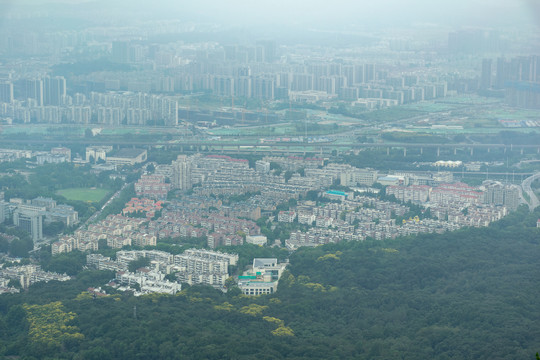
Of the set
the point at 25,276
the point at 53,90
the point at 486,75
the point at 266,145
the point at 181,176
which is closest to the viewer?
the point at 25,276

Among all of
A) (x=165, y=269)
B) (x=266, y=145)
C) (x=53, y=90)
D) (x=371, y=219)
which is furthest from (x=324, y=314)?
(x=53, y=90)

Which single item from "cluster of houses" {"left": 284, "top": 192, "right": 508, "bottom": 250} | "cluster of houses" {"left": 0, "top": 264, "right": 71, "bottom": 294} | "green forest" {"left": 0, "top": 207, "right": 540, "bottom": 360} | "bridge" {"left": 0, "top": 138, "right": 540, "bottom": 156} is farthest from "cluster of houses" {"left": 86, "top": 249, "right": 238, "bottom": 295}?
"bridge" {"left": 0, "top": 138, "right": 540, "bottom": 156}

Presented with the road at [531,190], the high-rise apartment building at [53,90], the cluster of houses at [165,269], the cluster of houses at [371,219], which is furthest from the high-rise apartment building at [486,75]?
the cluster of houses at [165,269]

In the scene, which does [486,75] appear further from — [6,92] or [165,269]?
[165,269]

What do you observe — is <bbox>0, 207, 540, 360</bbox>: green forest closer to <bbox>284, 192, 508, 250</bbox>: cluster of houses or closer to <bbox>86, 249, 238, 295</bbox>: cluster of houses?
<bbox>86, 249, 238, 295</bbox>: cluster of houses

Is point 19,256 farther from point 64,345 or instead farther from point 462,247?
point 462,247

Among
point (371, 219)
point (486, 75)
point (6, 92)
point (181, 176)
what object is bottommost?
point (371, 219)

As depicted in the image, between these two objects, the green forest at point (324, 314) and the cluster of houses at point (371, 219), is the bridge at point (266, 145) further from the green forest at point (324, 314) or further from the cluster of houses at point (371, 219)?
the green forest at point (324, 314)
